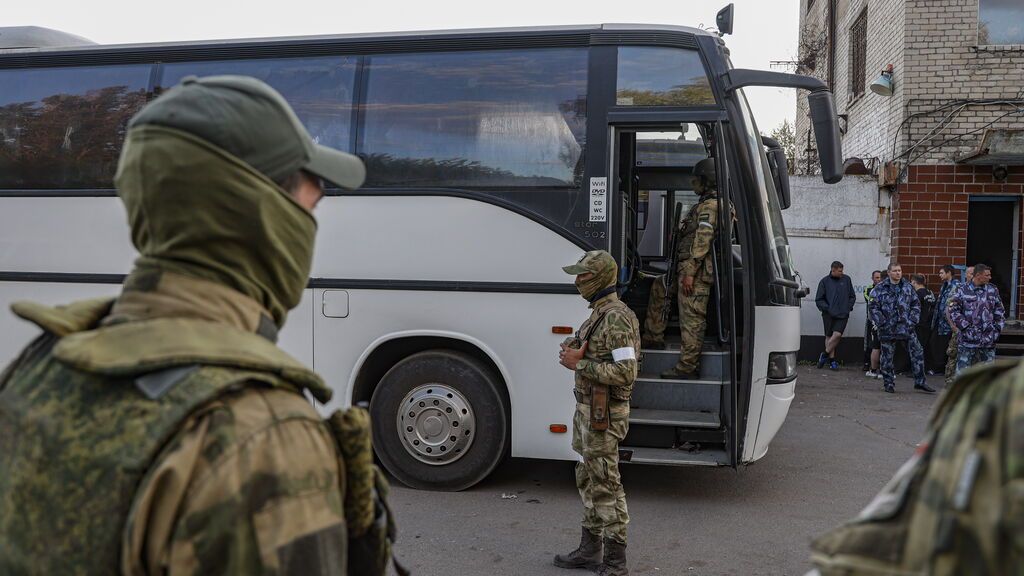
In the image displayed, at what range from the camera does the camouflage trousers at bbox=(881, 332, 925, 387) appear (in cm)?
1111

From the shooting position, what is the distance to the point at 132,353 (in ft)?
3.91

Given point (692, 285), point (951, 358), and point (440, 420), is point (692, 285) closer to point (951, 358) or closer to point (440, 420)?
point (440, 420)

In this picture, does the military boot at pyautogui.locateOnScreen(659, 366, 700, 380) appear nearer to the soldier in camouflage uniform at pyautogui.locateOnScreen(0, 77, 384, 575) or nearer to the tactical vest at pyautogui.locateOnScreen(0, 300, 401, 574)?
the soldier in camouflage uniform at pyautogui.locateOnScreen(0, 77, 384, 575)

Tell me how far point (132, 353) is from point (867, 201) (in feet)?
45.4

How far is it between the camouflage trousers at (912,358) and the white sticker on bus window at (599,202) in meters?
7.11

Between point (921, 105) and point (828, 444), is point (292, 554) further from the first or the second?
point (921, 105)

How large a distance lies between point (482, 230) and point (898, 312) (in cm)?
794

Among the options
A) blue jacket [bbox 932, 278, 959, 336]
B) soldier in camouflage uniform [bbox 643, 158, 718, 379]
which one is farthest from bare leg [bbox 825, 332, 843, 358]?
soldier in camouflage uniform [bbox 643, 158, 718, 379]

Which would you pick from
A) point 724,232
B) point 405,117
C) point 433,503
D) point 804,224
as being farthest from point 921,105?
point 433,503

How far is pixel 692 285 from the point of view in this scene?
21.4 feet

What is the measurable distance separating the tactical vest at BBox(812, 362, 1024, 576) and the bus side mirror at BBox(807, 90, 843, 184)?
14.3 feet

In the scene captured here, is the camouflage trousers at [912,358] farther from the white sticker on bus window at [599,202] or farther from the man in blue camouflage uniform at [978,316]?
the white sticker on bus window at [599,202]

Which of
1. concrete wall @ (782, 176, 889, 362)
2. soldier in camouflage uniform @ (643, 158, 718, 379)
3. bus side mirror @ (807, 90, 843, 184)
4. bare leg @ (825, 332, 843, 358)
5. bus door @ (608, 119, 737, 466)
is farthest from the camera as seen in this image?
concrete wall @ (782, 176, 889, 362)

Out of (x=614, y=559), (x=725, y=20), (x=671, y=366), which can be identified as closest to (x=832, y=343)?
(x=671, y=366)
